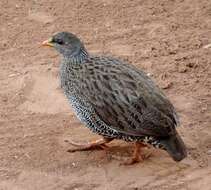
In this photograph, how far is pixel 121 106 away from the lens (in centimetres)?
714

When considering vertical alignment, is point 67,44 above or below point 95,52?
above

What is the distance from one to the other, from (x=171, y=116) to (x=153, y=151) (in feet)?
2.13

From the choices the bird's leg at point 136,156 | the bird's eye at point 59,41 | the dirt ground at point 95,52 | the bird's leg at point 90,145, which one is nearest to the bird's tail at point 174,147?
the dirt ground at point 95,52

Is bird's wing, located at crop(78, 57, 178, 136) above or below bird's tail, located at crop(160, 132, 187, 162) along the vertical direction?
above

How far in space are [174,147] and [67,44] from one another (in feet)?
5.13

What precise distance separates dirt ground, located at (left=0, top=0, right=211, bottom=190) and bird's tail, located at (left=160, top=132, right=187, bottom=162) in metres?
0.21

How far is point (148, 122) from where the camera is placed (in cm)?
705

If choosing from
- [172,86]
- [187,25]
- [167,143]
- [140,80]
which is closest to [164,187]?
[167,143]

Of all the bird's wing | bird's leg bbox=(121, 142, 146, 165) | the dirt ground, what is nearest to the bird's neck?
the bird's wing

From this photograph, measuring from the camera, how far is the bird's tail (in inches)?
279

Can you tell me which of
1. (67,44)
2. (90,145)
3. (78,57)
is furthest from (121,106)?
(67,44)

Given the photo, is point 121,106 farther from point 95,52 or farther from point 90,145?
point 95,52

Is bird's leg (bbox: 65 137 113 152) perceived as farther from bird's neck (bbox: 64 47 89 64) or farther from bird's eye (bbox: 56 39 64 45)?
bird's eye (bbox: 56 39 64 45)

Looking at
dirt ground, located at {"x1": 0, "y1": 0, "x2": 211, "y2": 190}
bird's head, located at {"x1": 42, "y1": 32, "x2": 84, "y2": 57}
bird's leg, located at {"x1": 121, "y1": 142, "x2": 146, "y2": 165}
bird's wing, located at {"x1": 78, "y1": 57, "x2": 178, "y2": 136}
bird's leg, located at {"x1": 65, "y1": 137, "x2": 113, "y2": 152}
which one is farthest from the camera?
bird's head, located at {"x1": 42, "y1": 32, "x2": 84, "y2": 57}
